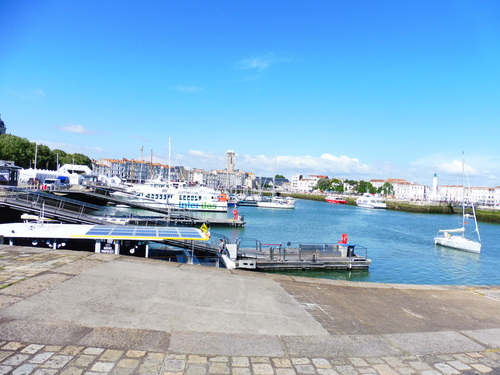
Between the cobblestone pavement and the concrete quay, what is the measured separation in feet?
0.06

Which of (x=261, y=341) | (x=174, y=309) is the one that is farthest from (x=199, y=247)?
(x=261, y=341)

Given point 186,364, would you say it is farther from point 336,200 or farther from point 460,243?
point 336,200

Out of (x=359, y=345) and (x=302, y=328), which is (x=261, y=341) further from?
(x=359, y=345)

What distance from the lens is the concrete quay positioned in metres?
4.88

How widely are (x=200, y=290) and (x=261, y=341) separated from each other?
294 cm

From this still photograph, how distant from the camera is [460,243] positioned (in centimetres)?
3662

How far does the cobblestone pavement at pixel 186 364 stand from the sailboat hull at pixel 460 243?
118ft

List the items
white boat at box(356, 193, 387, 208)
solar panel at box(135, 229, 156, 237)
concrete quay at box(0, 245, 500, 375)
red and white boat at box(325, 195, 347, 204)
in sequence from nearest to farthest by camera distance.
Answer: concrete quay at box(0, 245, 500, 375), solar panel at box(135, 229, 156, 237), white boat at box(356, 193, 387, 208), red and white boat at box(325, 195, 347, 204)

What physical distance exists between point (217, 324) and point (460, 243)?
125 feet

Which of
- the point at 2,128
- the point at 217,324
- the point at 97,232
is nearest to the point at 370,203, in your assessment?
the point at 97,232

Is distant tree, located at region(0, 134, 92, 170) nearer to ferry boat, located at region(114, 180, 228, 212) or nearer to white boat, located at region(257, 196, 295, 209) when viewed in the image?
ferry boat, located at region(114, 180, 228, 212)

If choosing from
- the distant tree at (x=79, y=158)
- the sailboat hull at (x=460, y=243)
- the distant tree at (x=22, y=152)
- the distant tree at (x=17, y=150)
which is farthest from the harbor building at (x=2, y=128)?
the sailboat hull at (x=460, y=243)

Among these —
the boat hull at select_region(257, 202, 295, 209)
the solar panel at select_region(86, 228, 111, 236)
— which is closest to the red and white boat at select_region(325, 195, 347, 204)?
the boat hull at select_region(257, 202, 295, 209)

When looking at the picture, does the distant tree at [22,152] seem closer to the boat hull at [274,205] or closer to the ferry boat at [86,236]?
the boat hull at [274,205]
